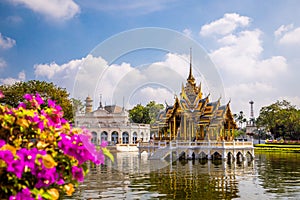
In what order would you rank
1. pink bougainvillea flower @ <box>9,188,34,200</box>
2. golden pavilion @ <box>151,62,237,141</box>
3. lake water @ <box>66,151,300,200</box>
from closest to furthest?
1. pink bougainvillea flower @ <box>9,188,34,200</box>
2. lake water @ <box>66,151,300,200</box>
3. golden pavilion @ <box>151,62,237,141</box>

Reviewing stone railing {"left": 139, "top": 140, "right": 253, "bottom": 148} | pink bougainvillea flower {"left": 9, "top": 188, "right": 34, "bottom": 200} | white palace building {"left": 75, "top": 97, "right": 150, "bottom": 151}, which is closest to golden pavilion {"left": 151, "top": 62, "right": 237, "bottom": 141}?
stone railing {"left": 139, "top": 140, "right": 253, "bottom": 148}

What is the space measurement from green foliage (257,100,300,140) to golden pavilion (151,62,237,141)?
81.6 feet

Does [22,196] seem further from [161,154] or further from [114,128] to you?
[114,128]

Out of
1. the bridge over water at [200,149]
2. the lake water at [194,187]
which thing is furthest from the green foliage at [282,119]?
the lake water at [194,187]

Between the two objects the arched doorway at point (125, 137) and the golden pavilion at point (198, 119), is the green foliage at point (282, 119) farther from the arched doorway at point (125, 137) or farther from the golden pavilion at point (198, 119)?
the golden pavilion at point (198, 119)

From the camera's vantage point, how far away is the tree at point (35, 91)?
3212 cm

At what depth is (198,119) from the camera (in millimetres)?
25359

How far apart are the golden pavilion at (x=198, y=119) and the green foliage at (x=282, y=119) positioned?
24863mm

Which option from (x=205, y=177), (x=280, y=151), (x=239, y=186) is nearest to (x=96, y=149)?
(x=239, y=186)

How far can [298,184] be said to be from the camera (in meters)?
11.7

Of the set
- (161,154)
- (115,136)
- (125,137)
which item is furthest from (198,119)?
(115,136)

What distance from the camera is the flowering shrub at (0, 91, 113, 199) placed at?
94.3 inches

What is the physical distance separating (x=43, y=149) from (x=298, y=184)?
10.9 m

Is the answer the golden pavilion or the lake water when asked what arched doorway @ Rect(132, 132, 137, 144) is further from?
the lake water
